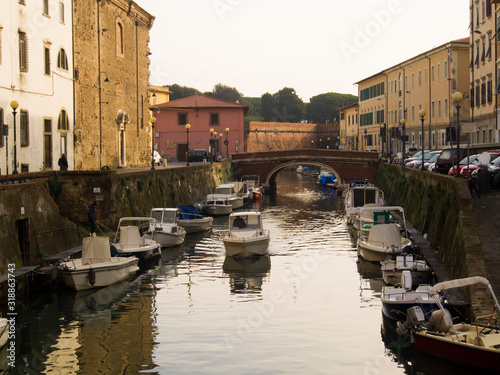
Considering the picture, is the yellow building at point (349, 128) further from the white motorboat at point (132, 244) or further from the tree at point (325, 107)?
the white motorboat at point (132, 244)

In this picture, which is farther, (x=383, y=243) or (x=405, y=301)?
(x=383, y=243)

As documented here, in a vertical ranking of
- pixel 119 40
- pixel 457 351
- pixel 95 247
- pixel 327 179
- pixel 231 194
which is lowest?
pixel 457 351

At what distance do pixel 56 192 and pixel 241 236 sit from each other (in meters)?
7.83

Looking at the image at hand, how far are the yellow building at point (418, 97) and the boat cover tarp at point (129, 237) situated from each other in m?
22.2

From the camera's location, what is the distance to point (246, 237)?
2847cm

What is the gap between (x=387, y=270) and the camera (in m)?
21.8

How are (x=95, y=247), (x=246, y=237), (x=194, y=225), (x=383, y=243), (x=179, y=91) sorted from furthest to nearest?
(x=179, y=91) → (x=194, y=225) → (x=246, y=237) → (x=383, y=243) → (x=95, y=247)

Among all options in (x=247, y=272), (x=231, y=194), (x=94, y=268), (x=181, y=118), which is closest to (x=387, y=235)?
(x=247, y=272)

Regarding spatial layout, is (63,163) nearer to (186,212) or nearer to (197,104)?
(186,212)

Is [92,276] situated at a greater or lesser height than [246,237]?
lesser

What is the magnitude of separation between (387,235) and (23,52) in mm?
18118

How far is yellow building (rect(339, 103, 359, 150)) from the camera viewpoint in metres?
94.4

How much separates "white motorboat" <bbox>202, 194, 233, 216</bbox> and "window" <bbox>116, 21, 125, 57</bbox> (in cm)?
1120

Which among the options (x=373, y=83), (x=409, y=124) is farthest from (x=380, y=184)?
(x=373, y=83)
